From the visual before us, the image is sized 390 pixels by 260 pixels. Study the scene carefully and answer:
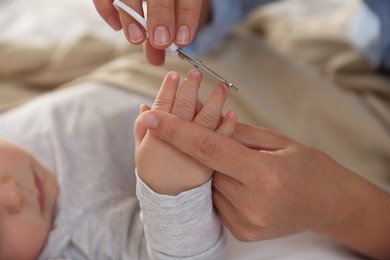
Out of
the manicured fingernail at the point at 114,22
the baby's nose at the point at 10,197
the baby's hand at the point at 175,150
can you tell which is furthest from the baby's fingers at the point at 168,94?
the baby's nose at the point at 10,197

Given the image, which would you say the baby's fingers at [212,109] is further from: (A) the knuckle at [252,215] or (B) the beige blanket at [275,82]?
(B) the beige blanket at [275,82]

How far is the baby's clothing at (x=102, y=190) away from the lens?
634 mm

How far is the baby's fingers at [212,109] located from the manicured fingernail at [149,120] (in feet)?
0.16

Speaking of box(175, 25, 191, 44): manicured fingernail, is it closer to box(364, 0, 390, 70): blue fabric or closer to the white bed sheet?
box(364, 0, 390, 70): blue fabric

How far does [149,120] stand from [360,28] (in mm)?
661

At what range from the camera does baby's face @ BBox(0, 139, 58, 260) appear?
0.70 meters

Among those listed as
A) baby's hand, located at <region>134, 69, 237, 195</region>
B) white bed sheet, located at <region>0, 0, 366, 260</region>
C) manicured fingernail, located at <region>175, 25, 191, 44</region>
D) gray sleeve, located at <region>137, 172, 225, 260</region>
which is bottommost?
white bed sheet, located at <region>0, 0, 366, 260</region>

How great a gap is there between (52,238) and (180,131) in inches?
10.8

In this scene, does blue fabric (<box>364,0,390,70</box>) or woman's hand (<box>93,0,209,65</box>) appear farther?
blue fabric (<box>364,0,390,70</box>)

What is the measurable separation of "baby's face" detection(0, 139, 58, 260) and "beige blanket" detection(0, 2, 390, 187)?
0.25 m

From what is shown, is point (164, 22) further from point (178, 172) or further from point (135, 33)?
point (178, 172)

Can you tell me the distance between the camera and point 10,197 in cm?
69

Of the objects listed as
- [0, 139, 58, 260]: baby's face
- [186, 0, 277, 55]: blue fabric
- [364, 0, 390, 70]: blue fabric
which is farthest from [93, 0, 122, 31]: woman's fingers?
[364, 0, 390, 70]: blue fabric

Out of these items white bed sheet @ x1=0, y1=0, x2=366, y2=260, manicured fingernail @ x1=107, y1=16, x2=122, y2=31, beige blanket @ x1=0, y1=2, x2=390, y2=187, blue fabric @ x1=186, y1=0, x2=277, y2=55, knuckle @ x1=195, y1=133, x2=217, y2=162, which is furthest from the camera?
white bed sheet @ x1=0, y1=0, x2=366, y2=260
